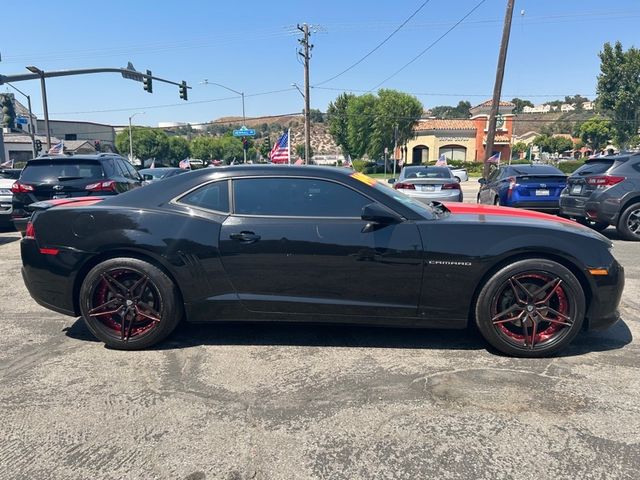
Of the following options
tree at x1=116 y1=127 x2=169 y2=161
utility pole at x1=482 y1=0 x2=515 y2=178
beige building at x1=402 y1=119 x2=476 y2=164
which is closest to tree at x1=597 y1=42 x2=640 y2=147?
beige building at x1=402 y1=119 x2=476 y2=164

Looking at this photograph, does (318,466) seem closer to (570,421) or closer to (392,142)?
(570,421)

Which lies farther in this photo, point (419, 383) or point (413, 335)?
point (413, 335)

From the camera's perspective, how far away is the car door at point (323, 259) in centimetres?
350

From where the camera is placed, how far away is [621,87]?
156ft

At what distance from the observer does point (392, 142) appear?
182ft

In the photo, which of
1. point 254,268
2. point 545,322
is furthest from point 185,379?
point 545,322

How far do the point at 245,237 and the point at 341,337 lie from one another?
47.9 inches

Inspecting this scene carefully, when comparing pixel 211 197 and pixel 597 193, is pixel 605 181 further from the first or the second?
pixel 211 197

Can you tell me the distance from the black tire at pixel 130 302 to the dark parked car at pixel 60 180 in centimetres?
516

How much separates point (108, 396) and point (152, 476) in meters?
0.97

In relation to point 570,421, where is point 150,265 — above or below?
above

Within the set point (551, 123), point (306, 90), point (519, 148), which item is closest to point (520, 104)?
point (551, 123)

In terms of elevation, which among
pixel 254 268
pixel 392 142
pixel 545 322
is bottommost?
pixel 545 322

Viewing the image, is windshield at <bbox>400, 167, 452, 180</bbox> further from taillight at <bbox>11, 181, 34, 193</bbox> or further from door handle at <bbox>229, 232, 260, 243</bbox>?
door handle at <bbox>229, 232, 260, 243</bbox>
